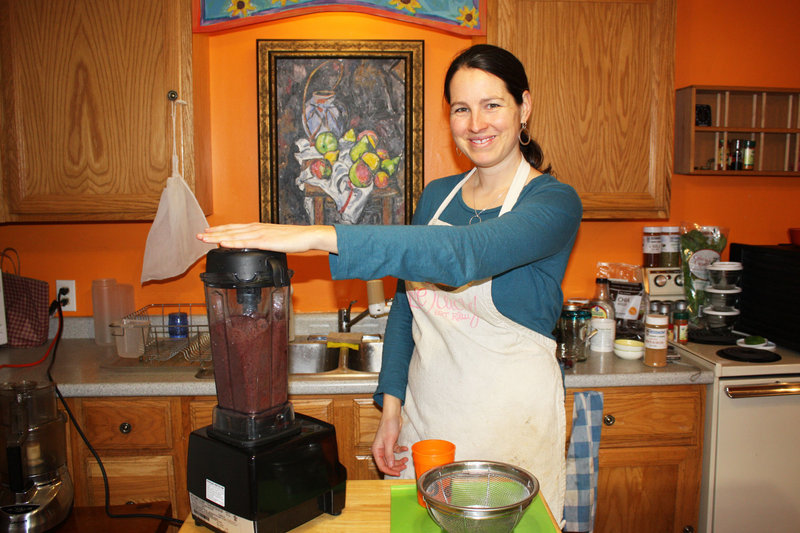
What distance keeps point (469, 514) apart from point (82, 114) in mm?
1858

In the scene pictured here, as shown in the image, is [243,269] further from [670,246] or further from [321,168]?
[670,246]

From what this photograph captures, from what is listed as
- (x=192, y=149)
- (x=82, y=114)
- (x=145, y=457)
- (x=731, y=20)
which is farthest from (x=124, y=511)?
(x=731, y=20)

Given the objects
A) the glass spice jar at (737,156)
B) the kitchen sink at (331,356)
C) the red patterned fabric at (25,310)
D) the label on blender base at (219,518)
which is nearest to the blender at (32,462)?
the label on blender base at (219,518)

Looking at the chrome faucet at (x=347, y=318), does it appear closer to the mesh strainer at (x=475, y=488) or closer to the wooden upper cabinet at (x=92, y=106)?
the wooden upper cabinet at (x=92, y=106)

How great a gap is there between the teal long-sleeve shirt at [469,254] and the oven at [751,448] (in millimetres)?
930

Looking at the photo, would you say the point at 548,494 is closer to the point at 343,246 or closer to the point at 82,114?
the point at 343,246

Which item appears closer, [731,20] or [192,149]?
[192,149]

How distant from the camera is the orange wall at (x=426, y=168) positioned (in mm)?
2357

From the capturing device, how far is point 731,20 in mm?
2451

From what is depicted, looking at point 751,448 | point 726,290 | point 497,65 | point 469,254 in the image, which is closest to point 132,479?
point 469,254

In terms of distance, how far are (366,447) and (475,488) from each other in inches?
A: 40.8

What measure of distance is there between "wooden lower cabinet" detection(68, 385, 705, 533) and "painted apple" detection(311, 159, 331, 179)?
89cm

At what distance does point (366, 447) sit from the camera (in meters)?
1.92

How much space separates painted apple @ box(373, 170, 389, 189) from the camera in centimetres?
238
